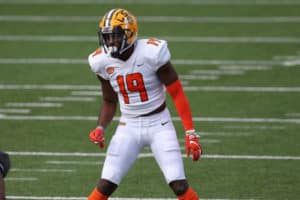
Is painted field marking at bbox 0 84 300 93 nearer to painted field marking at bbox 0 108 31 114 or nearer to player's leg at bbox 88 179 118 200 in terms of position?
painted field marking at bbox 0 108 31 114


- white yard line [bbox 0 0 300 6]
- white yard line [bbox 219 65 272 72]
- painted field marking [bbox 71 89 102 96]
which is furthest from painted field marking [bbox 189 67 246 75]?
white yard line [bbox 0 0 300 6]

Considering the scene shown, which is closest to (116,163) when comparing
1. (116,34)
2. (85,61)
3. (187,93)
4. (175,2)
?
(116,34)

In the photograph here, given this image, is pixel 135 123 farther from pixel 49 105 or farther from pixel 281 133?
pixel 49 105

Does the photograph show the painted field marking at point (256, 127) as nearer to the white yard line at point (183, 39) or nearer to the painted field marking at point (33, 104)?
the painted field marking at point (33, 104)

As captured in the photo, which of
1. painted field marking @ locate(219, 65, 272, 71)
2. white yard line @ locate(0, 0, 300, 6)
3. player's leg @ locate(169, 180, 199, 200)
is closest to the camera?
player's leg @ locate(169, 180, 199, 200)

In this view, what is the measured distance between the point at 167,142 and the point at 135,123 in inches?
12.0

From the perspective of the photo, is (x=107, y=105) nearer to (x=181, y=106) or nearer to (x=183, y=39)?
(x=181, y=106)

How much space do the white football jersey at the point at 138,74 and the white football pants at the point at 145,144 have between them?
0.29 ft

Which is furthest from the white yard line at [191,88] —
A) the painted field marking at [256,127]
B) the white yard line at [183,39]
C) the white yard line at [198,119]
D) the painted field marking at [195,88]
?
the white yard line at [183,39]

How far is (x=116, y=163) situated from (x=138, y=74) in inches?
25.4

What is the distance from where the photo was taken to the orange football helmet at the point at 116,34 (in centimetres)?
666

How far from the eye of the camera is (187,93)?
11.6 metres

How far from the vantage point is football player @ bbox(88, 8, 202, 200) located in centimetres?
665

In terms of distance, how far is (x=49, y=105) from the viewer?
1120 cm
